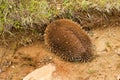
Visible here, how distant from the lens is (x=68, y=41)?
13.2ft

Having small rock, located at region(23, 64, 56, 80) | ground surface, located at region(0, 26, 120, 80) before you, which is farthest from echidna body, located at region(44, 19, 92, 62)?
small rock, located at region(23, 64, 56, 80)

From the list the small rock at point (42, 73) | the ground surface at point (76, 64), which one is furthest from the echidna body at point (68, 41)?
the small rock at point (42, 73)

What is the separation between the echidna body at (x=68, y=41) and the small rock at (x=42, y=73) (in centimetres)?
19

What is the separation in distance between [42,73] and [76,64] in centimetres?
37

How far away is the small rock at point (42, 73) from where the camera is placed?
3891mm

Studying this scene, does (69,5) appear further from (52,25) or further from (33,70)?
(33,70)

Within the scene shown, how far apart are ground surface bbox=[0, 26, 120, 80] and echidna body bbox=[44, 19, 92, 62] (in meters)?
0.08

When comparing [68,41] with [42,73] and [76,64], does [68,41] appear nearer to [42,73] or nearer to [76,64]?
[76,64]

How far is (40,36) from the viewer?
4.32m

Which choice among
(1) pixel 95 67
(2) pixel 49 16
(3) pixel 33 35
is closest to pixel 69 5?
(2) pixel 49 16

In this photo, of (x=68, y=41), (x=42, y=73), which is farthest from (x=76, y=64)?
(x=42, y=73)

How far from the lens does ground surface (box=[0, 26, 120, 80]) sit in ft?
12.7

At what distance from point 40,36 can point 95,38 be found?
0.62 metres

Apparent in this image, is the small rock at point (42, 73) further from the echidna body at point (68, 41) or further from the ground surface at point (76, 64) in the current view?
the echidna body at point (68, 41)
